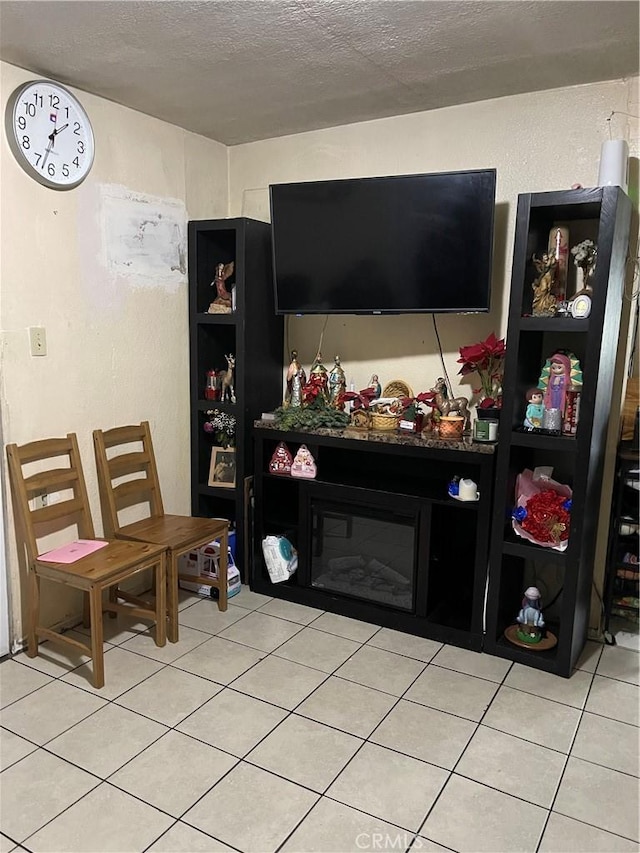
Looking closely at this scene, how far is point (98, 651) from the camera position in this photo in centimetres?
236

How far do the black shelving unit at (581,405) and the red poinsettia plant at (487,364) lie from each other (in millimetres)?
146

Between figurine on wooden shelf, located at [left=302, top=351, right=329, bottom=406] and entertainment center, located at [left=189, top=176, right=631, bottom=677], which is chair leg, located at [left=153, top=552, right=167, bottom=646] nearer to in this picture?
entertainment center, located at [left=189, top=176, right=631, bottom=677]

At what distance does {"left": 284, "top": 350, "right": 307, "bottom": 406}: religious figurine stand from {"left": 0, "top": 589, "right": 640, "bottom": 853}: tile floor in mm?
1104

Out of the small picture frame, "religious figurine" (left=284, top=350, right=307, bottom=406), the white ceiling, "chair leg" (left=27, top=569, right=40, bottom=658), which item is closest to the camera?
the white ceiling

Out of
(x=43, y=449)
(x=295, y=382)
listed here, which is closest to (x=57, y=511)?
(x=43, y=449)

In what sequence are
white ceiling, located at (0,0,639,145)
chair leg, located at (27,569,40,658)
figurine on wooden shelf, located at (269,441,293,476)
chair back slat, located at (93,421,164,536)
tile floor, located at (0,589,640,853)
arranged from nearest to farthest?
1. tile floor, located at (0,589,640,853)
2. white ceiling, located at (0,0,639,145)
3. chair leg, located at (27,569,40,658)
4. chair back slat, located at (93,421,164,536)
5. figurine on wooden shelf, located at (269,441,293,476)

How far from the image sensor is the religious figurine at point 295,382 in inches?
126

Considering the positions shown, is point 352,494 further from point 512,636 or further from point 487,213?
point 487,213

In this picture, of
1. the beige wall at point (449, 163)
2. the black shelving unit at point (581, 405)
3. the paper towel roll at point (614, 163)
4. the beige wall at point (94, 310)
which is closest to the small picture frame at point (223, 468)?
the beige wall at point (94, 310)

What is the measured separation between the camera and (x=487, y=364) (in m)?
2.77

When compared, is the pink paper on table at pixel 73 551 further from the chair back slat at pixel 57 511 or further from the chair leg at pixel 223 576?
the chair leg at pixel 223 576

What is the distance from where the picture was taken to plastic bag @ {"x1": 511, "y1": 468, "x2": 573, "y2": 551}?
247 centimetres

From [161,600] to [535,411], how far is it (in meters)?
1.66

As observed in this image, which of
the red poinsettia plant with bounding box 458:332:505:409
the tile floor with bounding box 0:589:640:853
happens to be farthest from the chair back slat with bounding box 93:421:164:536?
the red poinsettia plant with bounding box 458:332:505:409
